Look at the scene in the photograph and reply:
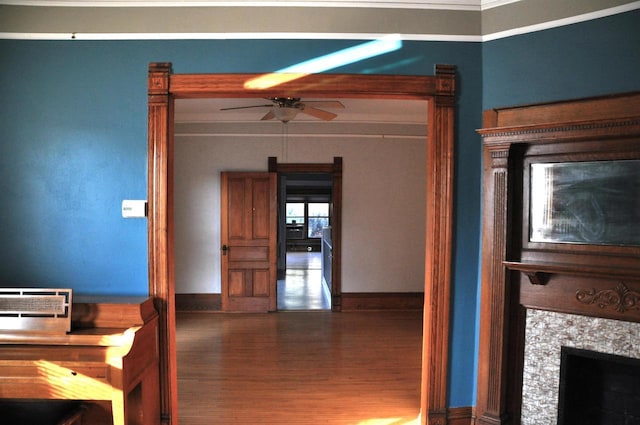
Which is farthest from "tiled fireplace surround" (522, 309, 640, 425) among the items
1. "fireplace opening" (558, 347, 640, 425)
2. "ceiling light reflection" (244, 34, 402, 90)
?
"ceiling light reflection" (244, 34, 402, 90)

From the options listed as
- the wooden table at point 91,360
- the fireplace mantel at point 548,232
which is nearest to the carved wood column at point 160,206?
the wooden table at point 91,360

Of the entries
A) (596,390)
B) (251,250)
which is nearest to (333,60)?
(596,390)

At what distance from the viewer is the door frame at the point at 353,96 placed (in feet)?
9.23

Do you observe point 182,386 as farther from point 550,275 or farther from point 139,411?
point 550,275

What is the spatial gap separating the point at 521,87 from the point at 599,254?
46.1 inches

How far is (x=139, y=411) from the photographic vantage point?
104 inches

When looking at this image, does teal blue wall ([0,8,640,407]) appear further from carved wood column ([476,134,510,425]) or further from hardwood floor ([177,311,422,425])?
hardwood floor ([177,311,422,425])

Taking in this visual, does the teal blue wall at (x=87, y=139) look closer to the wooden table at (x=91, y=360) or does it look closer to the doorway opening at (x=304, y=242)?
the wooden table at (x=91, y=360)

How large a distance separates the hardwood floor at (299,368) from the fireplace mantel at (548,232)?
3.21ft

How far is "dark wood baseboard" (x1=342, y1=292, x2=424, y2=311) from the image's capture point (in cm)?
648

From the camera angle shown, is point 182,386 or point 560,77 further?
point 182,386

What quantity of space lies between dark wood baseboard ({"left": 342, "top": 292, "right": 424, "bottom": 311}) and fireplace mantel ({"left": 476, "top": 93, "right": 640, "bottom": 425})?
360 cm

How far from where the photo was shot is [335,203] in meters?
6.43

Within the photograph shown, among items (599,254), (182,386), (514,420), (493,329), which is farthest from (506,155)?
(182,386)
